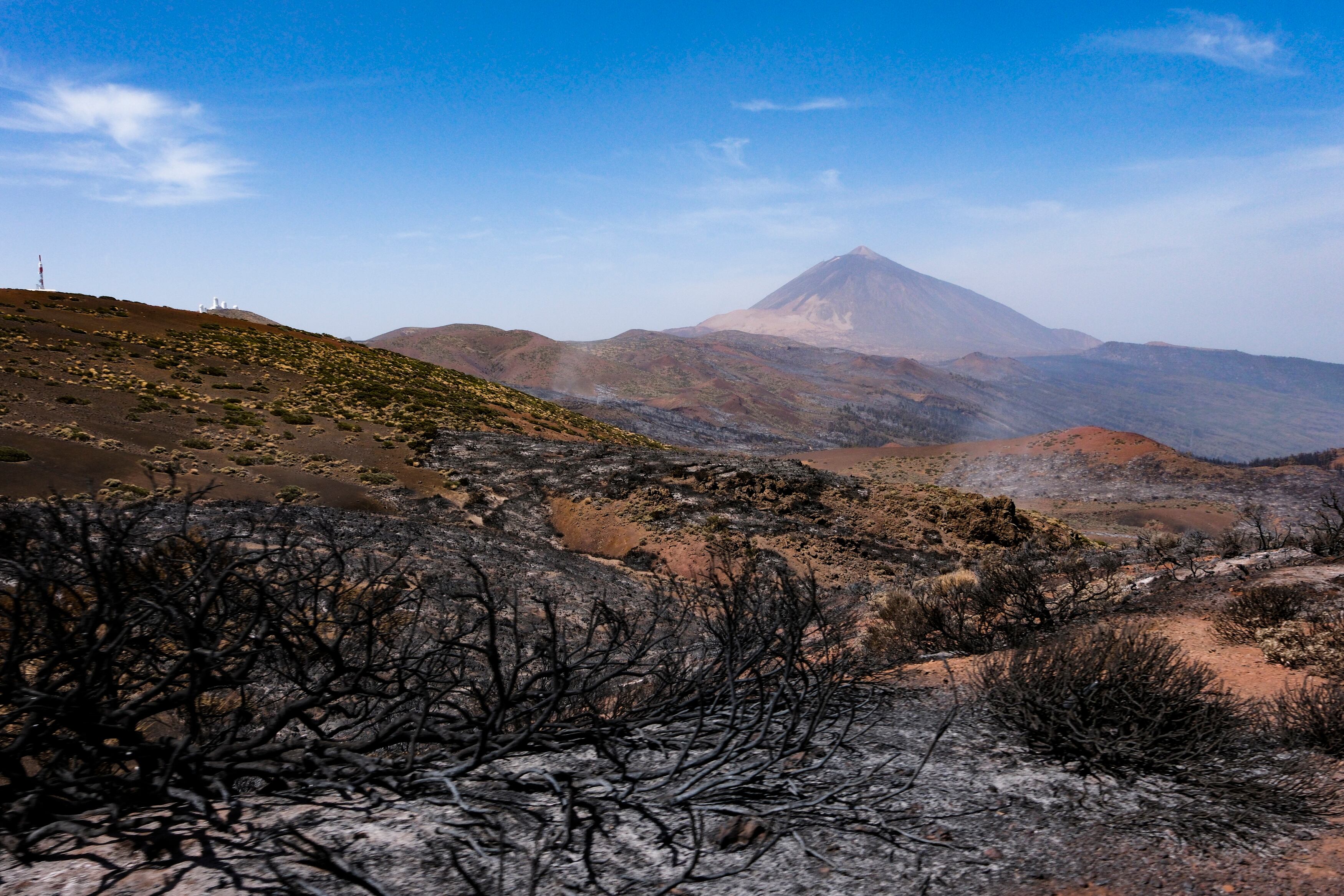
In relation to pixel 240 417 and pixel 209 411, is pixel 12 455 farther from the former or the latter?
pixel 209 411

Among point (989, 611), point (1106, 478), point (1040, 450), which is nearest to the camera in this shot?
point (989, 611)

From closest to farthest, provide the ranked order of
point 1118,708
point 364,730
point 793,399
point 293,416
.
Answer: point 364,730 → point 1118,708 → point 293,416 → point 793,399

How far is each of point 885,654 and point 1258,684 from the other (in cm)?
341

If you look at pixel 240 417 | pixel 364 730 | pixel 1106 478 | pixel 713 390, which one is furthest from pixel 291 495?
pixel 713 390

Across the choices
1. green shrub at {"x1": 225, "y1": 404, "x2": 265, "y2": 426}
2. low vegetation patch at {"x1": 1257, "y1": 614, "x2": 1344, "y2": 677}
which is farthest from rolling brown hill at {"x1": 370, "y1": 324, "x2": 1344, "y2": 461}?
low vegetation patch at {"x1": 1257, "y1": 614, "x2": 1344, "y2": 677}

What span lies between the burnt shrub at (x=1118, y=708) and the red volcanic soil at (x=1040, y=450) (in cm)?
4135

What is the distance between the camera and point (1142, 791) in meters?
4.21

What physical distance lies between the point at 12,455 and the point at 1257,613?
25394mm

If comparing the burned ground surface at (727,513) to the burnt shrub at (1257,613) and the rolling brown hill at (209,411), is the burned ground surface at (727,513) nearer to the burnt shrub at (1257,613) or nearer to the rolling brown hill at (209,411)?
the rolling brown hill at (209,411)

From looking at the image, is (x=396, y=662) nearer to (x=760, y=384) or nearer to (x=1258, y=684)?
(x=1258, y=684)

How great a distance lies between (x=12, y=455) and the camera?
17.3m

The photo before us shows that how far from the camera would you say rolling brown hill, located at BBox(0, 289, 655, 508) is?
63.9ft

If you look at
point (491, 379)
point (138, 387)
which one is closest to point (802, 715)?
point (138, 387)

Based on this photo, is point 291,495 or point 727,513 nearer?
point 291,495
